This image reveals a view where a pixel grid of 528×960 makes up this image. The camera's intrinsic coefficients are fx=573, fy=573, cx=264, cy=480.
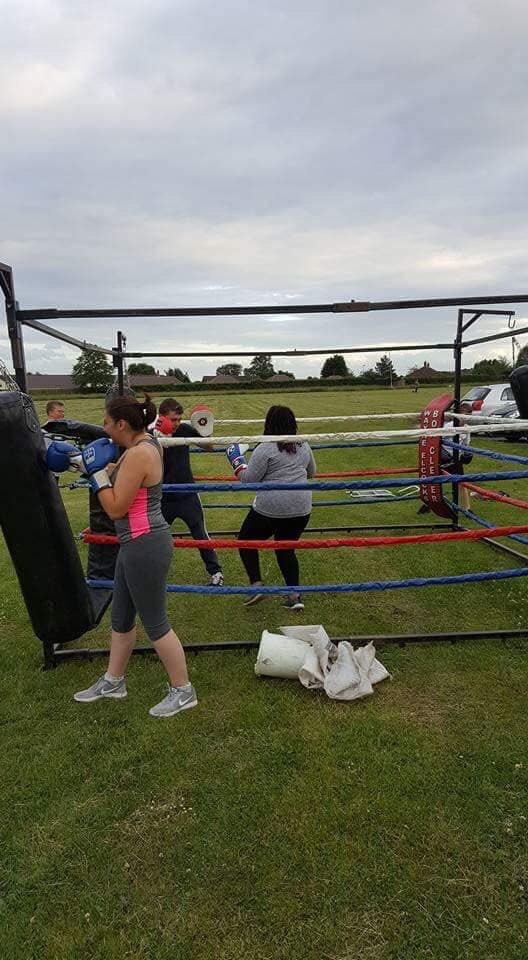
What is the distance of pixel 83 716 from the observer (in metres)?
3.32

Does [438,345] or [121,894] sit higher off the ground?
[438,345]

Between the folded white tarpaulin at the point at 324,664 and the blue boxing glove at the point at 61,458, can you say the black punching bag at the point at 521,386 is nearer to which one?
the folded white tarpaulin at the point at 324,664

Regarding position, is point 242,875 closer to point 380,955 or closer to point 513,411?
point 380,955

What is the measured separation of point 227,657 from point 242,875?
1768 mm

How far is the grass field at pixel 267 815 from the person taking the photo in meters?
2.01

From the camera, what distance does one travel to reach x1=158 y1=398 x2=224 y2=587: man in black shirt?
538 cm

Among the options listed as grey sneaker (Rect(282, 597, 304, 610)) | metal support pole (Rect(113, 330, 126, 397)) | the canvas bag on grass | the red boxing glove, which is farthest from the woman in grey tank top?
metal support pole (Rect(113, 330, 126, 397))

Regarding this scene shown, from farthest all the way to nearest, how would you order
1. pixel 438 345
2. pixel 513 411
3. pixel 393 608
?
pixel 513 411 < pixel 438 345 < pixel 393 608

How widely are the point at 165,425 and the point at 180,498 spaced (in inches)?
27.7

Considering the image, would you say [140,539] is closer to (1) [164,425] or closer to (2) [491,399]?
(1) [164,425]

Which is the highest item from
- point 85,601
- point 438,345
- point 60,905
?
point 438,345

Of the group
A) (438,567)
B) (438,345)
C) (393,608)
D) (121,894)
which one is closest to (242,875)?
(121,894)

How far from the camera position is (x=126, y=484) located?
2914 millimetres

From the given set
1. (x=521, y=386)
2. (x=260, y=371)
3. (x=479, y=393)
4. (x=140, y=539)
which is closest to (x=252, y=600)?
(x=140, y=539)
